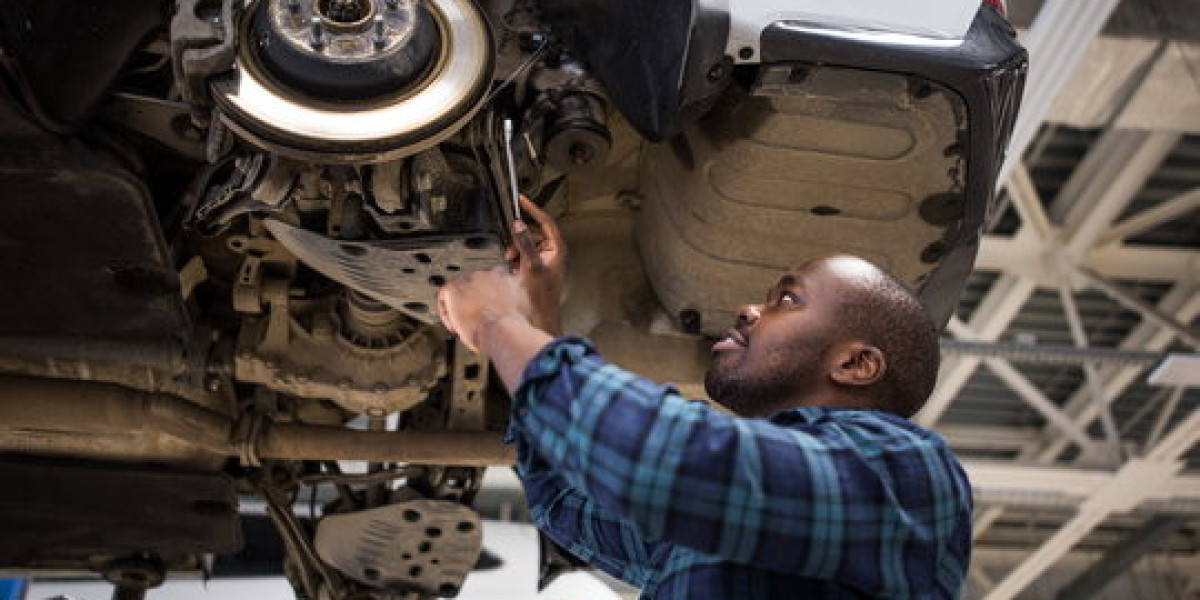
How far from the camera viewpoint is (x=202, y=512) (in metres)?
3.40

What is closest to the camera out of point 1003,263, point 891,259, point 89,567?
point 891,259

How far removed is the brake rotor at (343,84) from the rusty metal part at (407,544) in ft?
4.95

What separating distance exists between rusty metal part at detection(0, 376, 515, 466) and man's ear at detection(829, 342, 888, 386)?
1.70 metres

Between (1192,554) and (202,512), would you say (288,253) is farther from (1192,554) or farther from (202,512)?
(1192,554)

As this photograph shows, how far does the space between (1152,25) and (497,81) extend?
406 cm

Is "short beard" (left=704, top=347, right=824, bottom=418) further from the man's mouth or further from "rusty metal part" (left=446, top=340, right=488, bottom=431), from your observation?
"rusty metal part" (left=446, top=340, right=488, bottom=431)

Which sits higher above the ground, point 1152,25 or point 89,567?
point 1152,25

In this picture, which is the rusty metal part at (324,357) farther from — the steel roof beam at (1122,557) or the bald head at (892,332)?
the steel roof beam at (1122,557)

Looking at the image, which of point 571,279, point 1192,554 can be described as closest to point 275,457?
point 571,279

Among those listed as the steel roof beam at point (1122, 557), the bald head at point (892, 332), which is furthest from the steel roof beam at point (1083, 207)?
the bald head at point (892, 332)

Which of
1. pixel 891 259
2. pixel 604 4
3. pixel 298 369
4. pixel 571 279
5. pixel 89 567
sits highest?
pixel 604 4

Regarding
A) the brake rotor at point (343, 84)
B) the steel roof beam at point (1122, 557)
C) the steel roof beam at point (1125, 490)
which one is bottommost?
the steel roof beam at point (1122, 557)

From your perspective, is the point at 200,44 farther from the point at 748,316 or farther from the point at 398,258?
the point at 748,316

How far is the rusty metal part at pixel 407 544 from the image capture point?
3.52 meters
